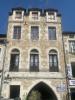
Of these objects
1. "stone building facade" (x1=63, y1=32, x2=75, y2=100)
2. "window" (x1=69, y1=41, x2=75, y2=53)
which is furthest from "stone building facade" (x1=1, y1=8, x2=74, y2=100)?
"window" (x1=69, y1=41, x2=75, y2=53)

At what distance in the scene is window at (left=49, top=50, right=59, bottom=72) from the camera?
A: 23.8 m

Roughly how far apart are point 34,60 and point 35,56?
1.74 feet

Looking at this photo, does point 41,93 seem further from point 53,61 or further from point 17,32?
point 17,32

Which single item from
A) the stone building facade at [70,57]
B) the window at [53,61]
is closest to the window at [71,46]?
the stone building facade at [70,57]

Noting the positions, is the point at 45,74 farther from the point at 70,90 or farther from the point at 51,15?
the point at 51,15

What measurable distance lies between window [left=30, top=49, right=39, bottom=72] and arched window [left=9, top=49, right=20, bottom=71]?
1583mm

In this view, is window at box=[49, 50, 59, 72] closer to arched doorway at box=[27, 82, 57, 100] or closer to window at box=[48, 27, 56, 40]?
window at box=[48, 27, 56, 40]

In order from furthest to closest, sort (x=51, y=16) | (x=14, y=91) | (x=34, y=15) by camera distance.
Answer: (x=34, y=15), (x=51, y=16), (x=14, y=91)

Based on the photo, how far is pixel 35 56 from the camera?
24.5 m

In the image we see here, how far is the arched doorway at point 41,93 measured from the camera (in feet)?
76.0

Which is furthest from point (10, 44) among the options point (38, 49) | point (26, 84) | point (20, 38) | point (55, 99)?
point (55, 99)

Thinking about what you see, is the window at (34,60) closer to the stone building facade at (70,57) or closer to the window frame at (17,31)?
the window frame at (17,31)

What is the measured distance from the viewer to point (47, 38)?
84.1 ft

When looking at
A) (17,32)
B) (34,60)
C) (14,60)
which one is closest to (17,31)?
(17,32)
